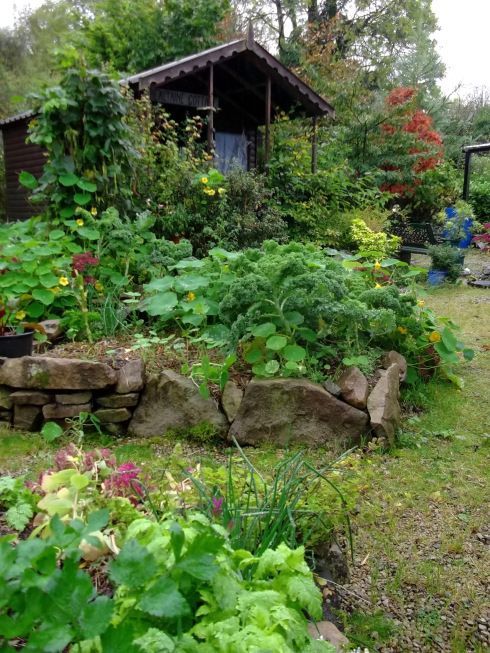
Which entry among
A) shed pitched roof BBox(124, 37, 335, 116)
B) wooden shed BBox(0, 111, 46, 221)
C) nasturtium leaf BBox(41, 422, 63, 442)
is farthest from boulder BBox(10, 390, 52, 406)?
wooden shed BBox(0, 111, 46, 221)

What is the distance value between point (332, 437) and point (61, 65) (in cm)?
404

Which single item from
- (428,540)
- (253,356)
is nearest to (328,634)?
(428,540)

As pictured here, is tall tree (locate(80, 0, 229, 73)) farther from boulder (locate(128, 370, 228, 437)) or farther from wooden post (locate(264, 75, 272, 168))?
boulder (locate(128, 370, 228, 437))

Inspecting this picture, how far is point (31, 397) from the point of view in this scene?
11.3 feet

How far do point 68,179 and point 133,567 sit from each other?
4.36 meters

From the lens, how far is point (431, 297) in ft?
25.1

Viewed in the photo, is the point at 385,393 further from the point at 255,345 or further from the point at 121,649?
the point at 121,649

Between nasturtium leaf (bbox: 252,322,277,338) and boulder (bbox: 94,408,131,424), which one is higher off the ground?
nasturtium leaf (bbox: 252,322,277,338)

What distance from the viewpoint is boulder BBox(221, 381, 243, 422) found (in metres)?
3.32

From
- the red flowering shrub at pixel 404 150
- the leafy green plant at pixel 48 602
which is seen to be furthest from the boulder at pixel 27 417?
the red flowering shrub at pixel 404 150

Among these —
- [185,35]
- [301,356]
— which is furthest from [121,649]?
[185,35]

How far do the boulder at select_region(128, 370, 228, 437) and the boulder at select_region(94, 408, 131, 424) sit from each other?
0.06 metres

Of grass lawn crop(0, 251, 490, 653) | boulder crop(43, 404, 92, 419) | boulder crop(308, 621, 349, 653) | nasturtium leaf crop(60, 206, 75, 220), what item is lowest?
grass lawn crop(0, 251, 490, 653)

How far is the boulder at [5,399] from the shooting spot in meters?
3.51
